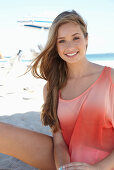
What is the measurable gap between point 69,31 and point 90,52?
44.8 m

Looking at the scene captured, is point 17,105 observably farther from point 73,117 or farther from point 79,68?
point 73,117

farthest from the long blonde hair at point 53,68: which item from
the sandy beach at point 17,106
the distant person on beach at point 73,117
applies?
the sandy beach at point 17,106

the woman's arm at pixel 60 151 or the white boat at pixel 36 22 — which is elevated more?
the white boat at pixel 36 22

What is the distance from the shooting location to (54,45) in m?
1.79

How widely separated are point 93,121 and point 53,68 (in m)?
0.76

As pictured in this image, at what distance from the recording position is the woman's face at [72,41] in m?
1.58

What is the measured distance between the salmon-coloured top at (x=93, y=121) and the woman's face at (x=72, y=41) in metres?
0.26

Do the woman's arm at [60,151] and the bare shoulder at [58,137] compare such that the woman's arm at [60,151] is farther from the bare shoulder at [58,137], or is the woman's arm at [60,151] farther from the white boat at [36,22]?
the white boat at [36,22]

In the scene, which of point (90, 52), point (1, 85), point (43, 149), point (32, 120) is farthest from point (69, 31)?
point (90, 52)

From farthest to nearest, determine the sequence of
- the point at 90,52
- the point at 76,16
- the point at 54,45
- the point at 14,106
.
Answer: the point at 90,52, the point at 14,106, the point at 54,45, the point at 76,16

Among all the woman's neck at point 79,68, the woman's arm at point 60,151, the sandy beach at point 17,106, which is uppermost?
the woman's neck at point 79,68

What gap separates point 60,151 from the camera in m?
1.47

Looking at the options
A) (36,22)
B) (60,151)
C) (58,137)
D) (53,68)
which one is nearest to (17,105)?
(53,68)

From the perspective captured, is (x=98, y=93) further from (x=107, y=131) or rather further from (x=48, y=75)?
(x=48, y=75)
